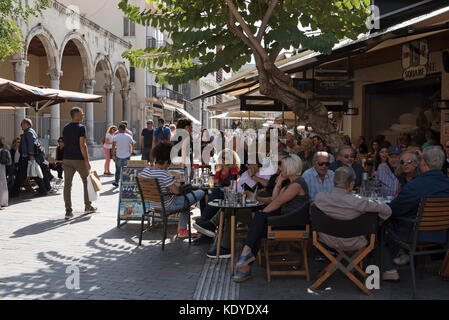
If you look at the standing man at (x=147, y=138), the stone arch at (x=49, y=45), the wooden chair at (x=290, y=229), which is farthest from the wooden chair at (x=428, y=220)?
the stone arch at (x=49, y=45)

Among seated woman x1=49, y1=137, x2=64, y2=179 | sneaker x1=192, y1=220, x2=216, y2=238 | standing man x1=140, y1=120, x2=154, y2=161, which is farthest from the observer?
standing man x1=140, y1=120, x2=154, y2=161

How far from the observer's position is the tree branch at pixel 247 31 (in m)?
6.59

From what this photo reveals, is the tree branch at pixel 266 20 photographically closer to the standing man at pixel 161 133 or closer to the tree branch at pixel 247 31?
the tree branch at pixel 247 31

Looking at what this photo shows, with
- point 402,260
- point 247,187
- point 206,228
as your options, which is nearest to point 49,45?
point 247,187

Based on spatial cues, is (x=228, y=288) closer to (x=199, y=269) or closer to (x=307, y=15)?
(x=199, y=269)

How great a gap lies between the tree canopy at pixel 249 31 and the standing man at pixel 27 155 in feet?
14.6

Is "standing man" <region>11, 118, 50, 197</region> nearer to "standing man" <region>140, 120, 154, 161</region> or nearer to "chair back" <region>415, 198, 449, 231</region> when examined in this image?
"standing man" <region>140, 120, 154, 161</region>

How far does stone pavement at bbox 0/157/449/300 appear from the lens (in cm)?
462

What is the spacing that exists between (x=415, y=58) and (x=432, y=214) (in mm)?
5633

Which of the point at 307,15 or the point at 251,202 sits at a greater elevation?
the point at 307,15

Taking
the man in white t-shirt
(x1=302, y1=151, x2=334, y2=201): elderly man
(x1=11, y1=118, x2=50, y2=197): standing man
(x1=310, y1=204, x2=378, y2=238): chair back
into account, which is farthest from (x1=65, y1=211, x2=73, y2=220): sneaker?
(x1=310, y1=204, x2=378, y2=238): chair back

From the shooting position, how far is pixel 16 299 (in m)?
4.42

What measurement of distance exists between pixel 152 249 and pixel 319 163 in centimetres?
255
